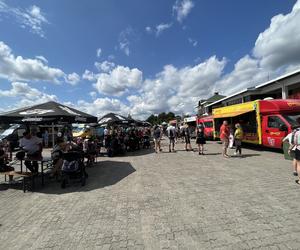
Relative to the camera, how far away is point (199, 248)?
2.96 meters

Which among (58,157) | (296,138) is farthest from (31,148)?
(296,138)

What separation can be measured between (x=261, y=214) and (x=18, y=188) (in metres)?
6.68

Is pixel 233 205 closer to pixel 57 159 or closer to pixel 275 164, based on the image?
pixel 275 164

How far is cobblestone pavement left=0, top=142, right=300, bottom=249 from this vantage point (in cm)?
321

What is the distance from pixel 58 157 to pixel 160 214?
500 cm

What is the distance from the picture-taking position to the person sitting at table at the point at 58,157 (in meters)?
7.44

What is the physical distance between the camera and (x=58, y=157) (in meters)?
7.65

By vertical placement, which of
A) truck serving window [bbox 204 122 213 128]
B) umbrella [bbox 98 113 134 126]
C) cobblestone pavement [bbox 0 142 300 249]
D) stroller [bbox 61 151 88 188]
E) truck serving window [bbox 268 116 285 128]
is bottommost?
cobblestone pavement [bbox 0 142 300 249]

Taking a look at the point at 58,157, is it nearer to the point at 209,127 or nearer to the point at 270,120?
the point at 270,120

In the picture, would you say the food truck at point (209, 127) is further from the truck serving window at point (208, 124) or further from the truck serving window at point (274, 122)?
the truck serving window at point (274, 122)

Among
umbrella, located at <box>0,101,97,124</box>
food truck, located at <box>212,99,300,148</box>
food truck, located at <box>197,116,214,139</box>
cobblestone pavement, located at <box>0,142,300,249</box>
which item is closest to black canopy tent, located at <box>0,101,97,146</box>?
umbrella, located at <box>0,101,97,124</box>

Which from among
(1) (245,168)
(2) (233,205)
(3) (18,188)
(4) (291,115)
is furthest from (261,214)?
(4) (291,115)

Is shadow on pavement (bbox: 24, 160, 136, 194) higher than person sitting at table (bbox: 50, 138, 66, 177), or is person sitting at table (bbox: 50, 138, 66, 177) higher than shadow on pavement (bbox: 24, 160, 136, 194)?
person sitting at table (bbox: 50, 138, 66, 177)

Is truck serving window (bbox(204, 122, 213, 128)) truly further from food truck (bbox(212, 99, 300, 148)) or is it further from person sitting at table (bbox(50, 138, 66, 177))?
person sitting at table (bbox(50, 138, 66, 177))
